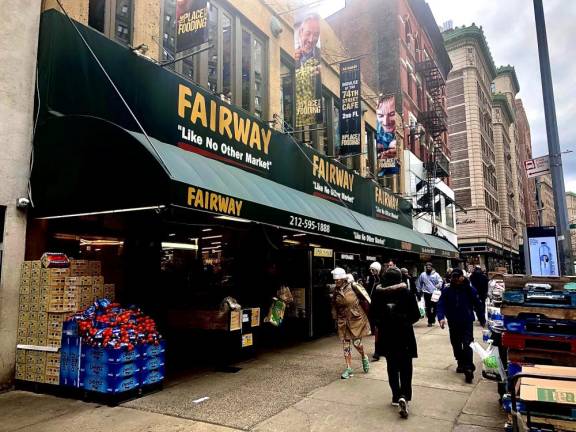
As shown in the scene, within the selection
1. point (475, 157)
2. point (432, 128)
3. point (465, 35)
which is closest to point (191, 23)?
point (432, 128)

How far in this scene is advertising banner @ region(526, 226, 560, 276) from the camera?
1040 centimetres

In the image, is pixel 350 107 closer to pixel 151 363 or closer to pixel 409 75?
pixel 151 363

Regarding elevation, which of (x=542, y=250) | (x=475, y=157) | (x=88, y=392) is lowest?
(x=88, y=392)

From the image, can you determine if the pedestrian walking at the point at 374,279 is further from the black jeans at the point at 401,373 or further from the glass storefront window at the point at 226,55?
the glass storefront window at the point at 226,55

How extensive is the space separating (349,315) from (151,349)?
3.23 m

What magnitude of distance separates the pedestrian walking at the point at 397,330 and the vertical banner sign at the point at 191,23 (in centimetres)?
533

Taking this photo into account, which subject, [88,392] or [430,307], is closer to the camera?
[88,392]

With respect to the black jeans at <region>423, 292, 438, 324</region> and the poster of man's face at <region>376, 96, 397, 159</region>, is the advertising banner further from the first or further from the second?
the poster of man's face at <region>376, 96, 397, 159</region>

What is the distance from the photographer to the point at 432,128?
29.9m

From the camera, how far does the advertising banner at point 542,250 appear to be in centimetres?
1040

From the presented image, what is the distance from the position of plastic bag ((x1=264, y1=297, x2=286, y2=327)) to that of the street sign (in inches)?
230

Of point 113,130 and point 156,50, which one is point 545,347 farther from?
point 156,50

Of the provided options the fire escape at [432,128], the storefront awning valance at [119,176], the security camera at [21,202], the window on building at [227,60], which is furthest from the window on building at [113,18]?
the fire escape at [432,128]

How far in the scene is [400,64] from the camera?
82.0ft
